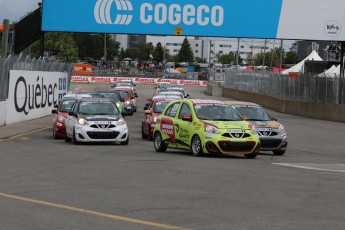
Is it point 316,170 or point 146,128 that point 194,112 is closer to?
point 316,170

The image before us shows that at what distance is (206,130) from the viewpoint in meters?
18.4

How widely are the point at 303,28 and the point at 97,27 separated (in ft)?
33.2

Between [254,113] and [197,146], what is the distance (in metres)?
3.68

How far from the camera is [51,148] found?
2109 cm

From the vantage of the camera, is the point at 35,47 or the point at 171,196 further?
the point at 35,47

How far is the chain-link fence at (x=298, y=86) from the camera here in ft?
141

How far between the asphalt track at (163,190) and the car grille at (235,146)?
28cm

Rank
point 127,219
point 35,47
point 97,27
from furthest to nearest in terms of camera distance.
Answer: point 35,47
point 97,27
point 127,219

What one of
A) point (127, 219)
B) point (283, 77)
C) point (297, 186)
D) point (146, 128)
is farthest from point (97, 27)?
point (127, 219)

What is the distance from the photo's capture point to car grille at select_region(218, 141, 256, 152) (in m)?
18.4

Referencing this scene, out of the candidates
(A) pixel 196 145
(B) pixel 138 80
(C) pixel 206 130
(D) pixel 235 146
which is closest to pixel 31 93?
(A) pixel 196 145

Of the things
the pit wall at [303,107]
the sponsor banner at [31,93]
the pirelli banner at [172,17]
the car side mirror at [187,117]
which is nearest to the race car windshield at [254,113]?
the car side mirror at [187,117]

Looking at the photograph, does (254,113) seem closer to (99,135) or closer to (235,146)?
(235,146)

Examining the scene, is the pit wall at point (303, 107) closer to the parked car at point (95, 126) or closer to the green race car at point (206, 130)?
the parked car at point (95, 126)
